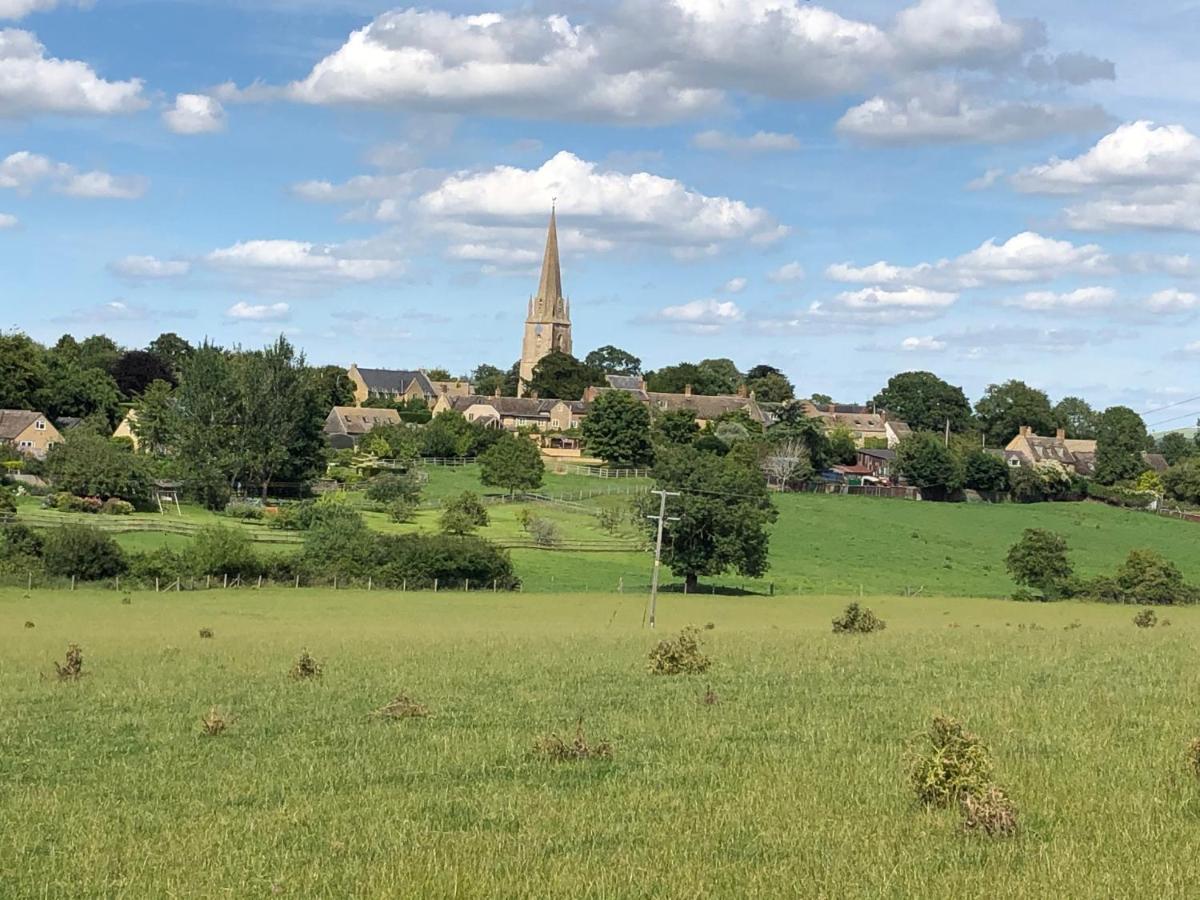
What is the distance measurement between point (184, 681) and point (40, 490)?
71.8m

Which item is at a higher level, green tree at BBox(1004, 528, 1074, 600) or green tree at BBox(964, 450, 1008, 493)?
green tree at BBox(964, 450, 1008, 493)

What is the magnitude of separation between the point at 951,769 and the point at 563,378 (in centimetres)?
17896

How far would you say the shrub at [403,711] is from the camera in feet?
63.8

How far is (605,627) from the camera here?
1836 inches

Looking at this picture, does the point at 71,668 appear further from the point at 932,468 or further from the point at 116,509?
the point at 932,468

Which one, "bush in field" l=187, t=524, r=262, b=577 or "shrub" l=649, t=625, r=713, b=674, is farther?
"bush in field" l=187, t=524, r=262, b=577

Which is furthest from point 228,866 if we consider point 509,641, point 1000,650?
point 509,641

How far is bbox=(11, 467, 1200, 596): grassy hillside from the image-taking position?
7475 cm

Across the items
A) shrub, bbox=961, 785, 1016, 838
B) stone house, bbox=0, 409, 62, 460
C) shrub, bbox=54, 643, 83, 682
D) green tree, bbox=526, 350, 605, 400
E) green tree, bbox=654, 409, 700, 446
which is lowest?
shrub, bbox=54, 643, 83, 682

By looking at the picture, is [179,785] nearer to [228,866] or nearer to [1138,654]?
[228,866]

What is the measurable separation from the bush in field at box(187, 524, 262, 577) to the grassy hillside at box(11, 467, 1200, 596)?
18.0 ft

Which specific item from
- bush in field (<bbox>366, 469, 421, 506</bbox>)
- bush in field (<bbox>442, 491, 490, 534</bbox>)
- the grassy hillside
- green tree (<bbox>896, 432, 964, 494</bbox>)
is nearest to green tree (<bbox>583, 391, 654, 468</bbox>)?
the grassy hillside

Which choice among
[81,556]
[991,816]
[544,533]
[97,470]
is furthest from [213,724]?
[97,470]

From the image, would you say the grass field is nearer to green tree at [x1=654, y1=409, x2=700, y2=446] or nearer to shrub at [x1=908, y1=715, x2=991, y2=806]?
shrub at [x1=908, y1=715, x2=991, y2=806]
